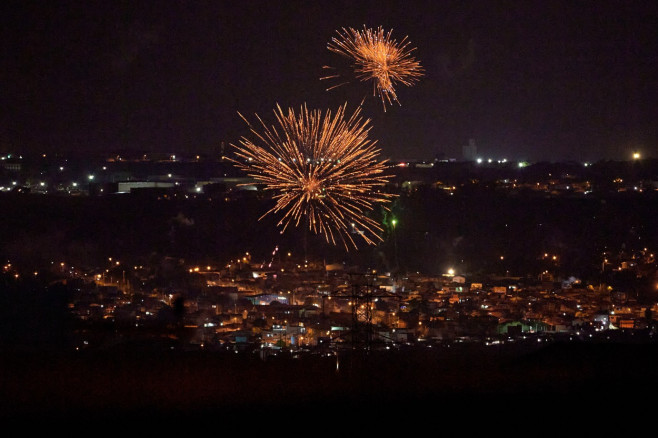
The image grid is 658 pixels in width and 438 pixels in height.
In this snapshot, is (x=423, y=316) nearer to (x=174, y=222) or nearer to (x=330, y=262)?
(x=330, y=262)

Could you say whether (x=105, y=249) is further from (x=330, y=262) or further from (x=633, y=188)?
(x=633, y=188)

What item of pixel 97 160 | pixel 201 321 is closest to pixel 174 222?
pixel 97 160

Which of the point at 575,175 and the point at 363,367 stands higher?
the point at 575,175

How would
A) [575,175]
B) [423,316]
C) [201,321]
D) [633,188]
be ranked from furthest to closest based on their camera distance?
→ [575,175], [633,188], [423,316], [201,321]

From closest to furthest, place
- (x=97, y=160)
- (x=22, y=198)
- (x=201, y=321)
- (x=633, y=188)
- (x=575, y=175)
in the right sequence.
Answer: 1. (x=201, y=321)
2. (x=22, y=198)
3. (x=633, y=188)
4. (x=575, y=175)
5. (x=97, y=160)

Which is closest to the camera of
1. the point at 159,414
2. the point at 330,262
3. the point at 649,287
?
the point at 159,414

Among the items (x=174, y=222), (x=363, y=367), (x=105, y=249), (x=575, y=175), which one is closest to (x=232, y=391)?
(x=363, y=367)

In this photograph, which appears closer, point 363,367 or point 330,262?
point 363,367

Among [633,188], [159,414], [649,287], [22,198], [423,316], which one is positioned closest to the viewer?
[159,414]

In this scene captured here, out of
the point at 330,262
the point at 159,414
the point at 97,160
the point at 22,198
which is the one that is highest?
the point at 97,160
